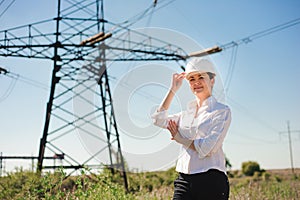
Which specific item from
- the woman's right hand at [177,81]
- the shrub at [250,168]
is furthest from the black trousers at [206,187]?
the shrub at [250,168]

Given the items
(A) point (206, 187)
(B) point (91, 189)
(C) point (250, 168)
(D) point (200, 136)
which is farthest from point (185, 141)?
(C) point (250, 168)

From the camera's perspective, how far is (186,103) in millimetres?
3164

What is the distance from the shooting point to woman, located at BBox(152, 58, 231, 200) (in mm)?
2820

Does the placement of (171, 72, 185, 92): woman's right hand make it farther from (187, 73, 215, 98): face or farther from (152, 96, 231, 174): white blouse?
(152, 96, 231, 174): white blouse

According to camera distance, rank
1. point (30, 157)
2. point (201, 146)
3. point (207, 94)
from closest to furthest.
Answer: point (201, 146), point (207, 94), point (30, 157)

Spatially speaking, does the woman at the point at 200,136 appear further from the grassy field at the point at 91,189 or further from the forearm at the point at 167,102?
the grassy field at the point at 91,189

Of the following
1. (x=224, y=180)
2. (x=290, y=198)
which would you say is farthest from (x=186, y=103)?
(x=290, y=198)

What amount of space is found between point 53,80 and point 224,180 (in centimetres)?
1019

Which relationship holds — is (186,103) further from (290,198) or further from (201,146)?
(290,198)

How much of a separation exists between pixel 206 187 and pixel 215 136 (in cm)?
35

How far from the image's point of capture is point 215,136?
9.11ft

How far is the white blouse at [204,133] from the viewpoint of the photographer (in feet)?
9.18

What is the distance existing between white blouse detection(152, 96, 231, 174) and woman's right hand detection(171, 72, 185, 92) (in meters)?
0.18

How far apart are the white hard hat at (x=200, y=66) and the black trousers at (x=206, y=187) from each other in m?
0.68
